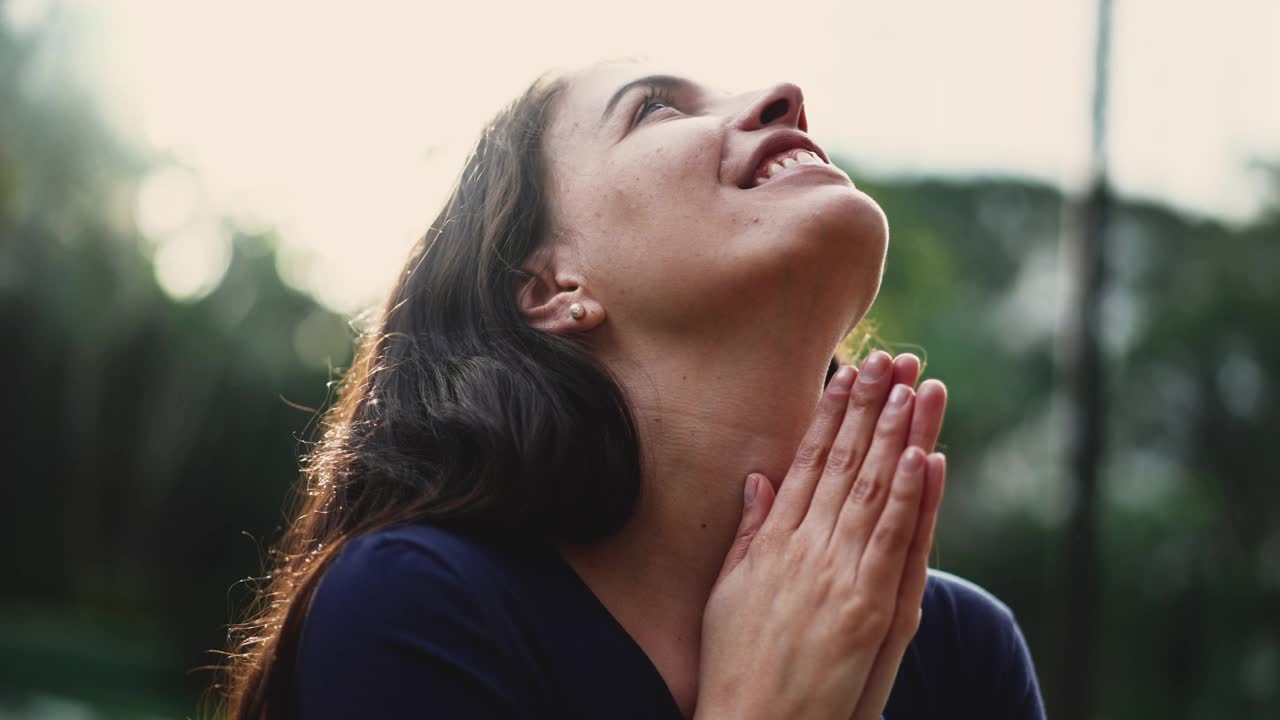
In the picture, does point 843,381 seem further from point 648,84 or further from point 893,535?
point 648,84

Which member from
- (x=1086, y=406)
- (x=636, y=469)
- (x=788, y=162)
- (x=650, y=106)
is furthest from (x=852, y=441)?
(x=1086, y=406)

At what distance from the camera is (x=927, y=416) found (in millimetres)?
1443

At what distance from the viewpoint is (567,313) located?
→ 167 cm

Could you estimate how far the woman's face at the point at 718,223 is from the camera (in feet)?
5.13

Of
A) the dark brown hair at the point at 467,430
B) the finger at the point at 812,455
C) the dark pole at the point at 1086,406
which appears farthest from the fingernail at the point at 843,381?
the dark pole at the point at 1086,406

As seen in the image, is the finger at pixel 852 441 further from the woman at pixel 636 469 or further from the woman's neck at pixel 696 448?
the woman's neck at pixel 696 448

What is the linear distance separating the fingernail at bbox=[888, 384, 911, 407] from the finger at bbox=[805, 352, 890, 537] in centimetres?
2

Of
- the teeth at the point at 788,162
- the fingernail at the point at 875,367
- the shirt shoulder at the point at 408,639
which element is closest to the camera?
the shirt shoulder at the point at 408,639

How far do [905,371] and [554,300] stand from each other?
0.56 m

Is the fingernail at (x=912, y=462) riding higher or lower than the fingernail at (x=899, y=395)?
lower

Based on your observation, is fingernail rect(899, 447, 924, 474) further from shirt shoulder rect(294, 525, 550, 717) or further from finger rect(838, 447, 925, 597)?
shirt shoulder rect(294, 525, 550, 717)

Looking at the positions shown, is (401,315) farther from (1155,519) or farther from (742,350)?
(1155,519)

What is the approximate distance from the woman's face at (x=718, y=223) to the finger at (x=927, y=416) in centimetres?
24

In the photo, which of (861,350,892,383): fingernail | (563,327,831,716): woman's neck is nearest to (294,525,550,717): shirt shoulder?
(563,327,831,716): woman's neck
